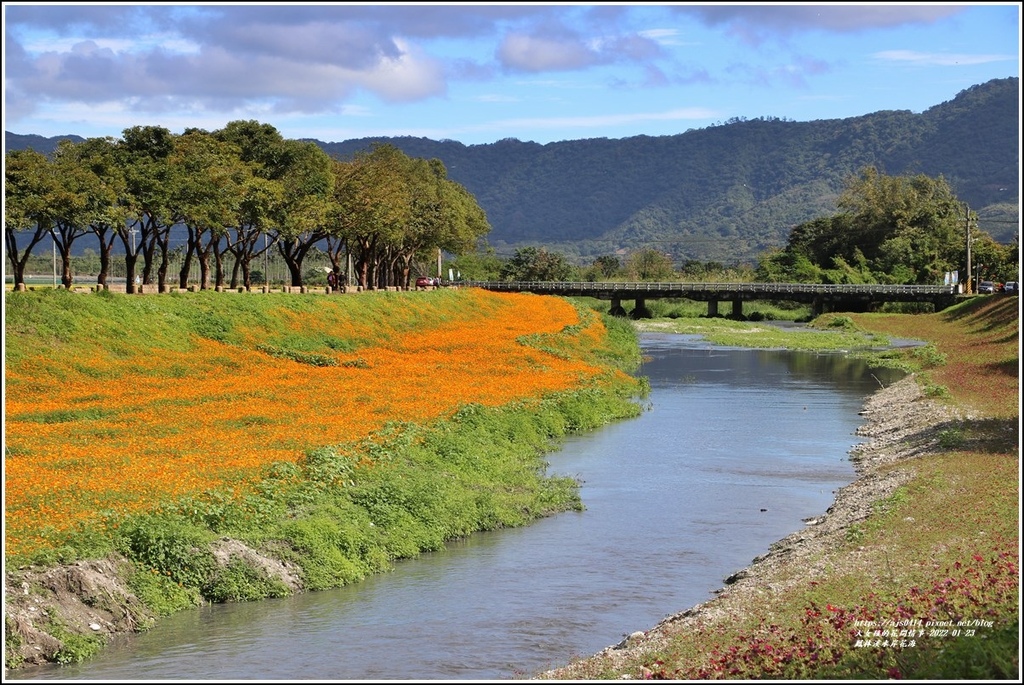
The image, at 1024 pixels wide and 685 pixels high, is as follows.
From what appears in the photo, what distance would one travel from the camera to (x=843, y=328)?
114 m

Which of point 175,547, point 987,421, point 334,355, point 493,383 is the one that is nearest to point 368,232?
point 334,355

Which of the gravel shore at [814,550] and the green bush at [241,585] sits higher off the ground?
the gravel shore at [814,550]

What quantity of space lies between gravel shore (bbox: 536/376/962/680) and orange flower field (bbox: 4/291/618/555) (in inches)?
370

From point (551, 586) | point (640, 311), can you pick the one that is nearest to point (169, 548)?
point (551, 586)

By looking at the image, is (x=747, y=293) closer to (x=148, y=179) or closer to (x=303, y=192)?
(x=303, y=192)

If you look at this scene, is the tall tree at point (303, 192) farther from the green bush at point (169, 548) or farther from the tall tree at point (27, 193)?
the green bush at point (169, 548)

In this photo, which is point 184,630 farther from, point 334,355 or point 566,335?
point 566,335

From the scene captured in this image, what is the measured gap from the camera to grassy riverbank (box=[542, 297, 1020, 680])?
14305 mm

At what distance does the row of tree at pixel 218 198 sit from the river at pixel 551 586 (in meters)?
32.7

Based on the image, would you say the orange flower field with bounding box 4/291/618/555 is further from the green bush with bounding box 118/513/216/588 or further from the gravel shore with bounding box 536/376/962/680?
the gravel shore with bounding box 536/376/962/680

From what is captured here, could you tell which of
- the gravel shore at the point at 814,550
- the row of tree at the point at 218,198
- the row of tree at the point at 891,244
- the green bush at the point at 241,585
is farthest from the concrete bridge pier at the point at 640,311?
the green bush at the point at 241,585

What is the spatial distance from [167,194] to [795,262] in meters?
111

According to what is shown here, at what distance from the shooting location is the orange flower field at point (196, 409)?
24188 mm

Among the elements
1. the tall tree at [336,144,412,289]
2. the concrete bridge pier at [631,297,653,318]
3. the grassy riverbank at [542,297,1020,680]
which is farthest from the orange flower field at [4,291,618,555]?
the concrete bridge pier at [631,297,653,318]
